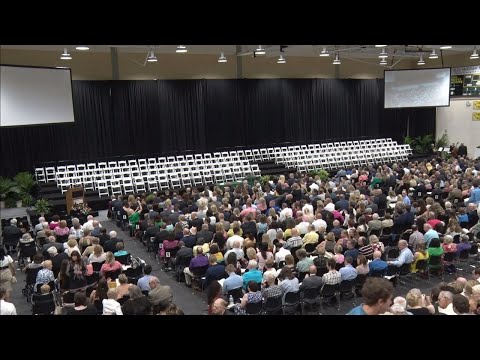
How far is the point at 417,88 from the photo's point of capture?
77.0 ft

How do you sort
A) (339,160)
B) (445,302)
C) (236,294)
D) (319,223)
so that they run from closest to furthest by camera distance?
1. (445,302)
2. (236,294)
3. (319,223)
4. (339,160)

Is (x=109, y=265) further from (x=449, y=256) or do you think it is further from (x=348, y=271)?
(x=449, y=256)

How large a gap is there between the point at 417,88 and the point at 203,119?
10.7 metres

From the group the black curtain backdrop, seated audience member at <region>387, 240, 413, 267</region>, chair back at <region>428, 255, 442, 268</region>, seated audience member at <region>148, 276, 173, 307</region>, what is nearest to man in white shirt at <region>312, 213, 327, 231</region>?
seated audience member at <region>387, 240, 413, 267</region>

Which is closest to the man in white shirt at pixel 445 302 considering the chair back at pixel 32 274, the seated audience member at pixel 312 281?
the seated audience member at pixel 312 281

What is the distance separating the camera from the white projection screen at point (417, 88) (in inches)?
912

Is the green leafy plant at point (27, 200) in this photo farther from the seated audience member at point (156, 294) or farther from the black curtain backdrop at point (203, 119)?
the seated audience member at point (156, 294)

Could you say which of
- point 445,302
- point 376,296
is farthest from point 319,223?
point 376,296

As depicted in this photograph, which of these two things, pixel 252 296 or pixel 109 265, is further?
pixel 109 265

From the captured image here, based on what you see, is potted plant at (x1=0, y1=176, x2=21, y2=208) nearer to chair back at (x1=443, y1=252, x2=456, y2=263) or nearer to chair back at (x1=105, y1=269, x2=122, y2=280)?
chair back at (x1=105, y1=269, x2=122, y2=280)

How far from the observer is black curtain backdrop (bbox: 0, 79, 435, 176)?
2088cm
